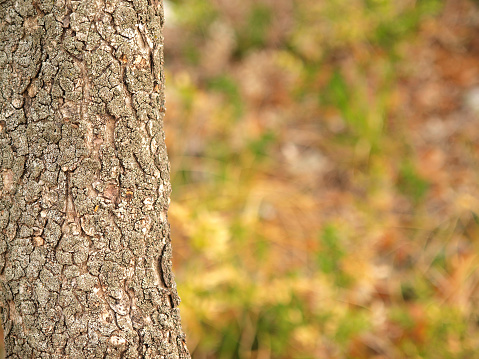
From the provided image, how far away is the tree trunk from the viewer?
0.96m

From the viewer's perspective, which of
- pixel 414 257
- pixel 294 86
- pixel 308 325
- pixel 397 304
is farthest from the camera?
pixel 294 86

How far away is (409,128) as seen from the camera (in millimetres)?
3486

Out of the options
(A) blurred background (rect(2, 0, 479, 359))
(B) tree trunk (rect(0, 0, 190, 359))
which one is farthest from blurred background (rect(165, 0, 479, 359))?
(B) tree trunk (rect(0, 0, 190, 359))

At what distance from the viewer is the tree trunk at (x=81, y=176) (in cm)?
96

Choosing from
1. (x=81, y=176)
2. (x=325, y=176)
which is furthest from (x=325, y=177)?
(x=81, y=176)

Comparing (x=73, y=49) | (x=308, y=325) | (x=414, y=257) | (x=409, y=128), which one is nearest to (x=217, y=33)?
(x=409, y=128)

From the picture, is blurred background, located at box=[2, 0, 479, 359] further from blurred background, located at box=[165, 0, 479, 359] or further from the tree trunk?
the tree trunk

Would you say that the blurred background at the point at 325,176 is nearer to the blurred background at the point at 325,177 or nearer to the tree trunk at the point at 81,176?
the blurred background at the point at 325,177

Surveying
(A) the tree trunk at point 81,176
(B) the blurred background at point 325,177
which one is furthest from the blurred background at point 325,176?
(A) the tree trunk at point 81,176

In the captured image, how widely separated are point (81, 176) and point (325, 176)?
2543mm

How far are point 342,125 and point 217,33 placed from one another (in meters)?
1.18

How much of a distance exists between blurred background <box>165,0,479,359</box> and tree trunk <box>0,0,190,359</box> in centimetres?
111

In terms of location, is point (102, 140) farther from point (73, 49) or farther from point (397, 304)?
point (397, 304)

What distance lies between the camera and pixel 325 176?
3389mm
